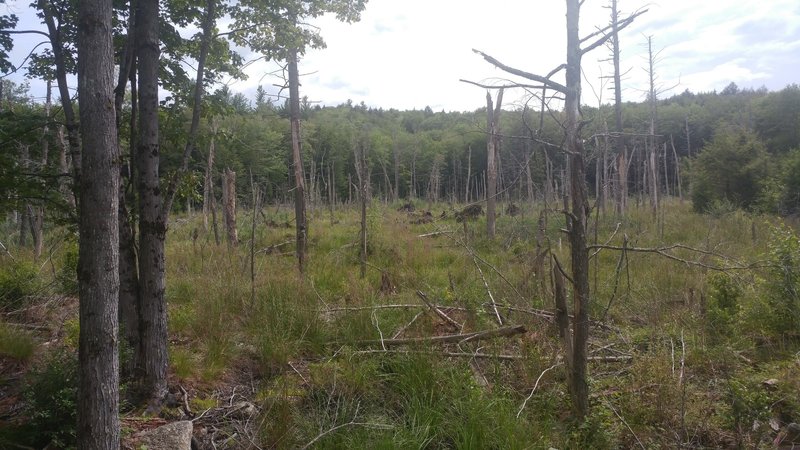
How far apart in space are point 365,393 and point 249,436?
3.34 ft

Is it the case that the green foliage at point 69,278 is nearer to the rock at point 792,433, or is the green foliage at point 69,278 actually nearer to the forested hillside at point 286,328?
the forested hillside at point 286,328

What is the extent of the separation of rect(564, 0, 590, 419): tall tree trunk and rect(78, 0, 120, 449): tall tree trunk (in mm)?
3009

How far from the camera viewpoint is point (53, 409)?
3.30 meters

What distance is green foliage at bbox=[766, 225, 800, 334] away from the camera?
5.05 metres

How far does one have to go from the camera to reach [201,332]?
5.41 m

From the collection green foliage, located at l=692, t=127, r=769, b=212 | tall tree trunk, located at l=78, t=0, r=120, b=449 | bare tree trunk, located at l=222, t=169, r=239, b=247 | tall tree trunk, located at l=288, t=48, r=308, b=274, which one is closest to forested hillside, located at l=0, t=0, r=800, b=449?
tall tree trunk, located at l=78, t=0, r=120, b=449

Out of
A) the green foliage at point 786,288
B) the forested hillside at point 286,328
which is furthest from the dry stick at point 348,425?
the green foliage at point 786,288

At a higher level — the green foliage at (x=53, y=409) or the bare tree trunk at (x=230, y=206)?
the bare tree trunk at (x=230, y=206)

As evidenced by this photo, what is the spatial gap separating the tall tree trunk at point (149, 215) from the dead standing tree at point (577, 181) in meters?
2.88

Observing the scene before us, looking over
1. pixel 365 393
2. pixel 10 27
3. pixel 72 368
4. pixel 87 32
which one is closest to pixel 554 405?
pixel 365 393

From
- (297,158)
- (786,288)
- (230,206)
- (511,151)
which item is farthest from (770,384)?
(511,151)

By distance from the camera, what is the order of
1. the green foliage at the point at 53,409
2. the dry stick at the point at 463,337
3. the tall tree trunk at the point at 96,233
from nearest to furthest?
the tall tree trunk at the point at 96,233 < the green foliage at the point at 53,409 < the dry stick at the point at 463,337

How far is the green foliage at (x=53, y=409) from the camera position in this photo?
323cm

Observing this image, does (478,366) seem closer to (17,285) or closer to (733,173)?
(17,285)
